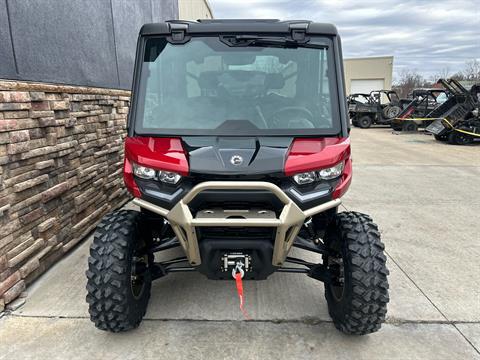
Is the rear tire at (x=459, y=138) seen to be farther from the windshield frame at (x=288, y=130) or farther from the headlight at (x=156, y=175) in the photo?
the headlight at (x=156, y=175)

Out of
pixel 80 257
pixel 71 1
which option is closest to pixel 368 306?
pixel 80 257

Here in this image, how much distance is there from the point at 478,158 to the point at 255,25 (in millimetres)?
10296

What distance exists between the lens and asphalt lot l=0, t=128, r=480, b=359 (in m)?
2.65

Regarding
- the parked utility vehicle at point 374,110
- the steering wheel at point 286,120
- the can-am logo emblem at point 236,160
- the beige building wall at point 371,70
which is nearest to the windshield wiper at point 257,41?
the steering wheel at point 286,120

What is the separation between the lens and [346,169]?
2.66 meters

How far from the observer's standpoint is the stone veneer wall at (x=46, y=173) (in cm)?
311

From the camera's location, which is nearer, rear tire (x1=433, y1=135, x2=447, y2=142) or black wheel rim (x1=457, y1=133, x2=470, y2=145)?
black wheel rim (x1=457, y1=133, x2=470, y2=145)

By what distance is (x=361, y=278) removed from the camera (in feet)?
8.36

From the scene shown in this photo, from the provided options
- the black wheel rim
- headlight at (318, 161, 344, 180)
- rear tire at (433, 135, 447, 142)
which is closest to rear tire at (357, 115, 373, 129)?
rear tire at (433, 135, 447, 142)

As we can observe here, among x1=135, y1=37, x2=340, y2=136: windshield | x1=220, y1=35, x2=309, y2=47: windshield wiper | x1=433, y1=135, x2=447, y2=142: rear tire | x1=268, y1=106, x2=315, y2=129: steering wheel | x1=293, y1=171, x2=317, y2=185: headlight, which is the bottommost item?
x1=433, y1=135, x2=447, y2=142: rear tire

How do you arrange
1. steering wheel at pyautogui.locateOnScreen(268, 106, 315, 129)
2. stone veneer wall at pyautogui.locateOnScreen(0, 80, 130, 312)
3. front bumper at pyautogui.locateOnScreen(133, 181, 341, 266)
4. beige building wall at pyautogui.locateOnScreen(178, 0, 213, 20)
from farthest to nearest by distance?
beige building wall at pyautogui.locateOnScreen(178, 0, 213, 20) → stone veneer wall at pyautogui.locateOnScreen(0, 80, 130, 312) → steering wheel at pyautogui.locateOnScreen(268, 106, 315, 129) → front bumper at pyautogui.locateOnScreen(133, 181, 341, 266)

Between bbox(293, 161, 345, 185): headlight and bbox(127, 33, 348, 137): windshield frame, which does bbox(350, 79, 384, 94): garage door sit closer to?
bbox(127, 33, 348, 137): windshield frame

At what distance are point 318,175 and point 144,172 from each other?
3.77ft

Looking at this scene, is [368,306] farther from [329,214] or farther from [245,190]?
[245,190]
